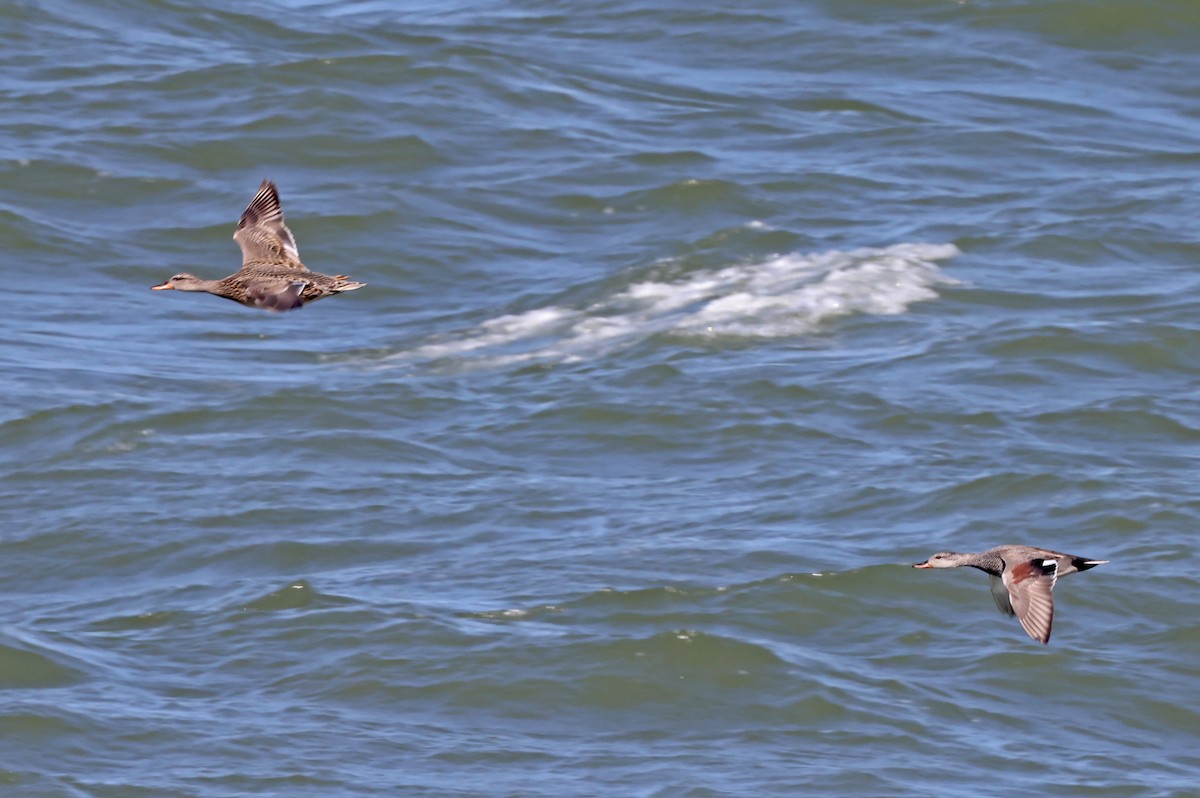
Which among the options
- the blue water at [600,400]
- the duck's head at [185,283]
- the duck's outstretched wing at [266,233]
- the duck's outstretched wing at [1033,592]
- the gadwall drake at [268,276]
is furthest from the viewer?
the blue water at [600,400]

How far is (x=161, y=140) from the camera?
24234 millimetres

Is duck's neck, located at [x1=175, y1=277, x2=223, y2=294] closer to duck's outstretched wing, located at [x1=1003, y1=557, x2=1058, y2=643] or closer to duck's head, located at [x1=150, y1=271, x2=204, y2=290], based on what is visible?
duck's head, located at [x1=150, y1=271, x2=204, y2=290]

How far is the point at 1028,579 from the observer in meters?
10.7

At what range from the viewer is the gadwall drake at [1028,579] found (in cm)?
1012

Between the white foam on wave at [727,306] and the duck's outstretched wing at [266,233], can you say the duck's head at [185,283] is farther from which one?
the white foam on wave at [727,306]

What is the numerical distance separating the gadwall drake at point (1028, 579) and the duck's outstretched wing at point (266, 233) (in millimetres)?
4243

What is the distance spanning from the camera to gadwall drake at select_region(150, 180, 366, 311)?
437 inches

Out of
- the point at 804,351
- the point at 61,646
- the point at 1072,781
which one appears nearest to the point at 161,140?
the point at 804,351

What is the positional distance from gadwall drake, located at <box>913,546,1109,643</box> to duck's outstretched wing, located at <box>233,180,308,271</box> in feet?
13.9

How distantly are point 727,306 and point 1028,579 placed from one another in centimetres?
1066

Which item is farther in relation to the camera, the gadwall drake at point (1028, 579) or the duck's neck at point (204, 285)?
the duck's neck at point (204, 285)

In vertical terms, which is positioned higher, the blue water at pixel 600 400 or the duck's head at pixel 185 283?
the duck's head at pixel 185 283

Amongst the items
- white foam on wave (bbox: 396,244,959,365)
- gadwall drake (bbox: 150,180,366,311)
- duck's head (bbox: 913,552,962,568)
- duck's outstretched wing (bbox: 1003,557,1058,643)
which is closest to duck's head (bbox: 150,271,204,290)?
gadwall drake (bbox: 150,180,366,311)

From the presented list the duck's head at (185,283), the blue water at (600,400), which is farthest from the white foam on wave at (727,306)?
the duck's head at (185,283)
